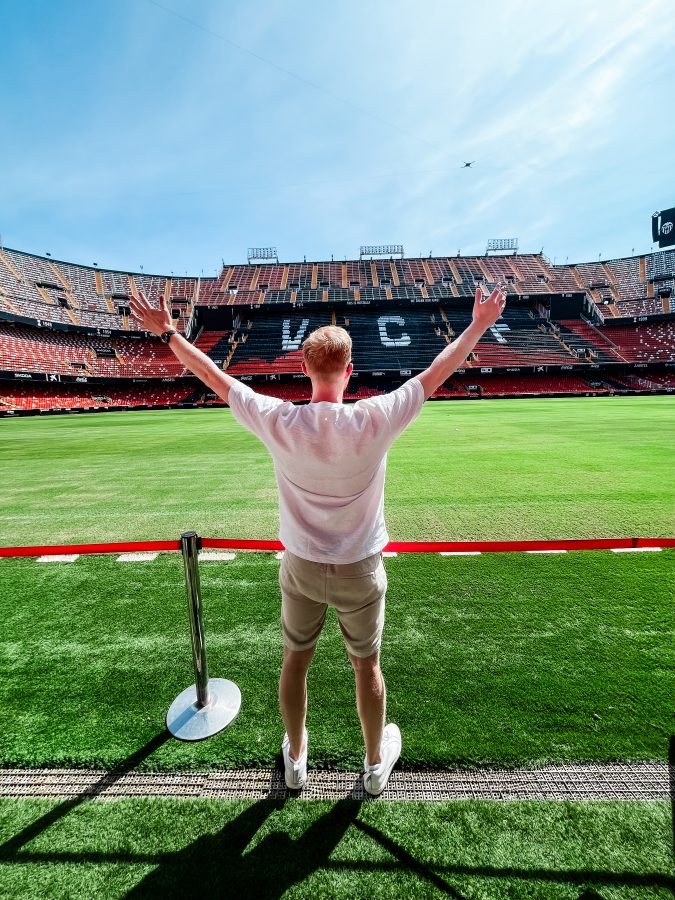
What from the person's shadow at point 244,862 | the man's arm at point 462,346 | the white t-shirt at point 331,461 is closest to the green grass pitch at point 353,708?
the person's shadow at point 244,862

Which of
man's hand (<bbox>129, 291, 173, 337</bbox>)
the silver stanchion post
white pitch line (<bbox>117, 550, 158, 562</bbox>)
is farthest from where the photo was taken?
white pitch line (<bbox>117, 550, 158, 562</bbox>)

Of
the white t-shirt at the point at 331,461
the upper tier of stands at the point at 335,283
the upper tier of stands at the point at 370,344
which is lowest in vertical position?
the white t-shirt at the point at 331,461

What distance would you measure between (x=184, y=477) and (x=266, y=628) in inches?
232

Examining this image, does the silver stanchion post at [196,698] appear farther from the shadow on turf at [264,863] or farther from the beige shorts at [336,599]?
the beige shorts at [336,599]

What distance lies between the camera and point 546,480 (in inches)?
289

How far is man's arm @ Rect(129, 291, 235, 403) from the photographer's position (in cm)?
177

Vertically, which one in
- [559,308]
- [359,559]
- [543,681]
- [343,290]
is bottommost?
[543,681]

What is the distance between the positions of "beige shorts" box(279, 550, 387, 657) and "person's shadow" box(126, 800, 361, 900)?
0.78m

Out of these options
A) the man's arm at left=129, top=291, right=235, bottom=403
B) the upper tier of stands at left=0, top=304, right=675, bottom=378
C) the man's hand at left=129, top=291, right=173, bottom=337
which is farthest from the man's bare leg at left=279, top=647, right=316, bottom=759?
the upper tier of stands at left=0, top=304, right=675, bottom=378

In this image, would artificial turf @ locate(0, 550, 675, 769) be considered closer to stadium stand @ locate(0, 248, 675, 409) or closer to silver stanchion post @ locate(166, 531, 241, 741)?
silver stanchion post @ locate(166, 531, 241, 741)

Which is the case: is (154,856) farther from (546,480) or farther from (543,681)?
(546,480)

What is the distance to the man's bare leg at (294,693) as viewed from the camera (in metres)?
1.78

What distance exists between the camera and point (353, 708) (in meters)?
2.41

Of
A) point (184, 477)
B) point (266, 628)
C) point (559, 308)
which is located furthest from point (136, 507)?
point (559, 308)
